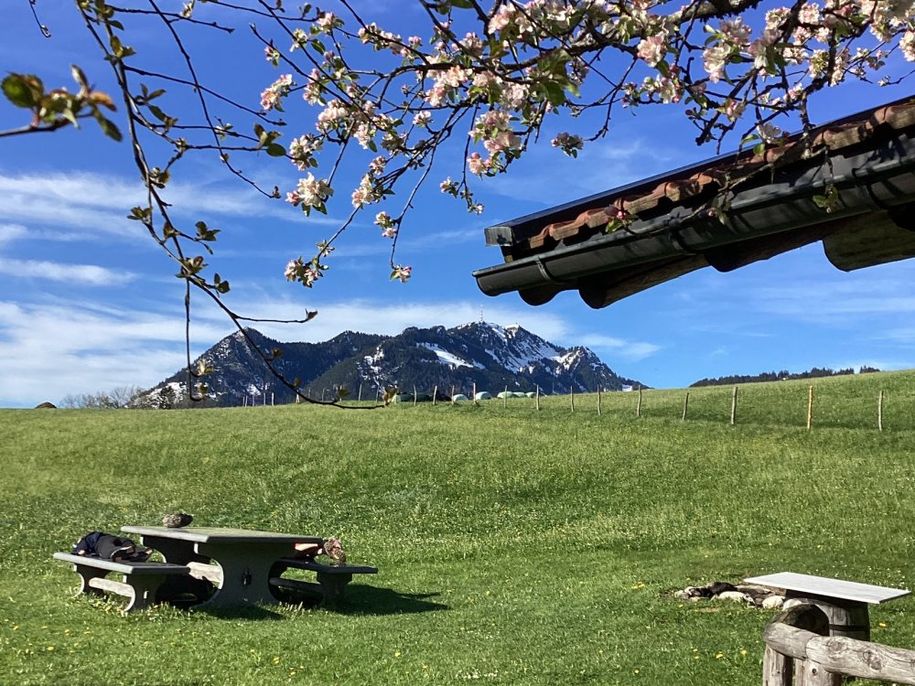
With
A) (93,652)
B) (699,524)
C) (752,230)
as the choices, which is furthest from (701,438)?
(752,230)

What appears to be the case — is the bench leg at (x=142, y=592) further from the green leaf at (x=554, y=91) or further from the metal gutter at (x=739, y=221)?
the green leaf at (x=554, y=91)

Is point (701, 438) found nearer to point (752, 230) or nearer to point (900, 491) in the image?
point (900, 491)

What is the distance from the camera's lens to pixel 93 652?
9.85 m

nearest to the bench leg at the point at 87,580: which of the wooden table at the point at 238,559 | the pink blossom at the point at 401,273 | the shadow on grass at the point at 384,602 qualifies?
the wooden table at the point at 238,559

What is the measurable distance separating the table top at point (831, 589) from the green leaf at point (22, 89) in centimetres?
731

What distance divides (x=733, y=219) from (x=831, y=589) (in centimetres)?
415

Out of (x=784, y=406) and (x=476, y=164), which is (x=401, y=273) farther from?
(x=784, y=406)

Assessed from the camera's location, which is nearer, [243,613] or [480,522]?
[243,613]

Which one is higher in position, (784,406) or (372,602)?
(784,406)

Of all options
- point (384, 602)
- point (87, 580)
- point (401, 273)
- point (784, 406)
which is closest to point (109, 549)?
point (87, 580)

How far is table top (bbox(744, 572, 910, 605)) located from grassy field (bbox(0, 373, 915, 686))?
3.76 feet

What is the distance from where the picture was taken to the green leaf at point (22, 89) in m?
1.60

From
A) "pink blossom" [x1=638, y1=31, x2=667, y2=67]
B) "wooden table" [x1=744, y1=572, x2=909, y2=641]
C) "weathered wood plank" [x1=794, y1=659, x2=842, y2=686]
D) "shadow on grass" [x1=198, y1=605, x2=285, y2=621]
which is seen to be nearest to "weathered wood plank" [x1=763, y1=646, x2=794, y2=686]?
"weathered wood plank" [x1=794, y1=659, x2=842, y2=686]

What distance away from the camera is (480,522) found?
23750 millimetres
